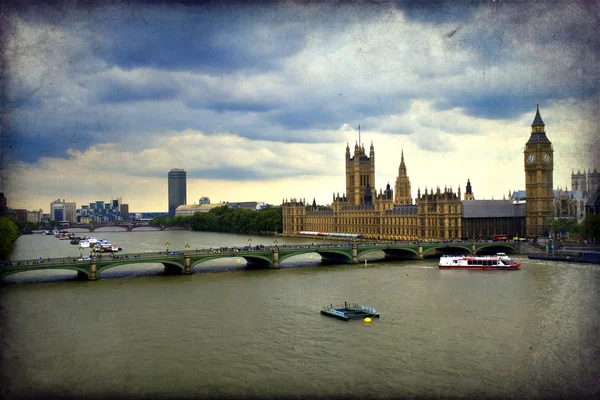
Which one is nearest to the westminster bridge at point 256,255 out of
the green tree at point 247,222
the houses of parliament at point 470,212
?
the houses of parliament at point 470,212

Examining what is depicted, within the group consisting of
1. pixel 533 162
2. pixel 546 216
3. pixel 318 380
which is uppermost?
pixel 533 162

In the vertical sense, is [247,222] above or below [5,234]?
below

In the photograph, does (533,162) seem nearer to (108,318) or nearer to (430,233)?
(430,233)

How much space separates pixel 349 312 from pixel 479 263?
100ft

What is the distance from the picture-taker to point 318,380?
24578 millimetres

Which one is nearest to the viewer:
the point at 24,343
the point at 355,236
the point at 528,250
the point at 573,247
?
the point at 24,343

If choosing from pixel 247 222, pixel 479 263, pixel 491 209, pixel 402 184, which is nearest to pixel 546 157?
pixel 491 209

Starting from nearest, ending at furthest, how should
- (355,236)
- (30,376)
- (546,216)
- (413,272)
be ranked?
(30,376), (413,272), (546,216), (355,236)

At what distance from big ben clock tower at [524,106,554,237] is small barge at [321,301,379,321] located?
6660 centimetres

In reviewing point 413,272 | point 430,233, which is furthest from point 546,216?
point 413,272

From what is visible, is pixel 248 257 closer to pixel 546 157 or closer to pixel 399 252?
pixel 399 252

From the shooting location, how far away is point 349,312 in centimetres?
3750

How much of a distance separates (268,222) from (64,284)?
101497 millimetres

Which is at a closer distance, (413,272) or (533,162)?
(413,272)
